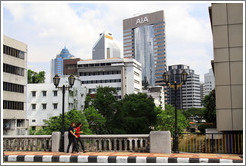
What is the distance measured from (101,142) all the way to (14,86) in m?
38.2

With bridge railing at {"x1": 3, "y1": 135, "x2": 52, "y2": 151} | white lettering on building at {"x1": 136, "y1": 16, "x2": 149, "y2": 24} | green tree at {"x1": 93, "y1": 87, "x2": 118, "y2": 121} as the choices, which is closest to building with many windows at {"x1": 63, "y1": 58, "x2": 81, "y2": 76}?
green tree at {"x1": 93, "y1": 87, "x2": 118, "y2": 121}

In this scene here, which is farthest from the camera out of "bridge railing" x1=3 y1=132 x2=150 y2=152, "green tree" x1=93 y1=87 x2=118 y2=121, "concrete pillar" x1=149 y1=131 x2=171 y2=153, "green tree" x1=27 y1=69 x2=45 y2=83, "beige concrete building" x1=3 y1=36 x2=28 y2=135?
"green tree" x1=27 y1=69 x2=45 y2=83

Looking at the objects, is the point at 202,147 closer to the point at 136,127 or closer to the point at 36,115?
the point at 136,127

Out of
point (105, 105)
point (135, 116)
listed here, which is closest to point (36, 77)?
point (105, 105)

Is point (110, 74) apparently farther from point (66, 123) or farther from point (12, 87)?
point (66, 123)

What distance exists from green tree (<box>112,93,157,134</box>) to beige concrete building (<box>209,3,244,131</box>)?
3770cm

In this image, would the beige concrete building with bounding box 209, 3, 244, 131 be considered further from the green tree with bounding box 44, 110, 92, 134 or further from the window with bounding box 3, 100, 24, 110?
the window with bounding box 3, 100, 24, 110

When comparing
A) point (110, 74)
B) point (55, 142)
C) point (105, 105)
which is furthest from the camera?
point (110, 74)

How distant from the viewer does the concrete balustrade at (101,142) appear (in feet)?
44.9

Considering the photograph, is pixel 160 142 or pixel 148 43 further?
pixel 148 43

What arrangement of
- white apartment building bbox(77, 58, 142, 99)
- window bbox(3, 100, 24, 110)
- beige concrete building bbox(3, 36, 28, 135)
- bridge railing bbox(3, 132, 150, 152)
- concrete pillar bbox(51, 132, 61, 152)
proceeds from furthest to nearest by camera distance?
white apartment building bbox(77, 58, 142, 99), beige concrete building bbox(3, 36, 28, 135), window bbox(3, 100, 24, 110), concrete pillar bbox(51, 132, 61, 152), bridge railing bbox(3, 132, 150, 152)

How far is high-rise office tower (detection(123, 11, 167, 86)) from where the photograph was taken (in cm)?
16850

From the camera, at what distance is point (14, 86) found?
162 ft

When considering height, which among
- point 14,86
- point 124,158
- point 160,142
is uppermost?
point 14,86
